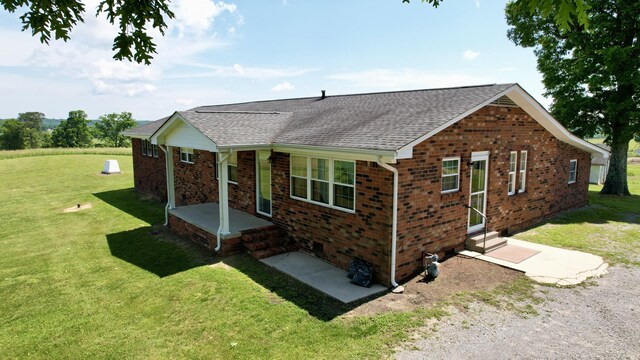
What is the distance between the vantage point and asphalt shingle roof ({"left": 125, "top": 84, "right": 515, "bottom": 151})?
8.30 metres

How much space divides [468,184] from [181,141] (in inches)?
334

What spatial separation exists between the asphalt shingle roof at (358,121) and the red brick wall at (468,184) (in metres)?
0.55

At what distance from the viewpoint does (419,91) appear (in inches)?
484

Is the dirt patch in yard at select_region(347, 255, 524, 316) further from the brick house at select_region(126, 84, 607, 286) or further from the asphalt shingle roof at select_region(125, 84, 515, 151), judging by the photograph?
the asphalt shingle roof at select_region(125, 84, 515, 151)

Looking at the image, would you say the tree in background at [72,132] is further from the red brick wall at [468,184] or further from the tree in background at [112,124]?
the red brick wall at [468,184]

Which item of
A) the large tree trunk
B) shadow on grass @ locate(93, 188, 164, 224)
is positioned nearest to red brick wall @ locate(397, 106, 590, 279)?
the large tree trunk

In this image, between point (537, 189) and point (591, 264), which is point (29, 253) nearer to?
point (591, 264)

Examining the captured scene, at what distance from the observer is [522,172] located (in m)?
12.2

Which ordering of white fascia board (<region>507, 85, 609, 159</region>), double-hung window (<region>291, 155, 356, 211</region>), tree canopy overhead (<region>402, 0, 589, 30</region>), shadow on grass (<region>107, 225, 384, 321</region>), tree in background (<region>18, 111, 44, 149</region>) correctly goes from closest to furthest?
1. tree canopy overhead (<region>402, 0, 589, 30</region>)
2. shadow on grass (<region>107, 225, 384, 321</region>)
3. double-hung window (<region>291, 155, 356, 211</region>)
4. white fascia board (<region>507, 85, 609, 159</region>)
5. tree in background (<region>18, 111, 44, 149</region>)

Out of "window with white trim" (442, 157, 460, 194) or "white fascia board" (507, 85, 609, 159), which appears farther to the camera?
"white fascia board" (507, 85, 609, 159)

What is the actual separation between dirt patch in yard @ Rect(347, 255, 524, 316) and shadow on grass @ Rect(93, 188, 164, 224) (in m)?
10.2

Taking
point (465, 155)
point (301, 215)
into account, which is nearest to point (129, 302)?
point (301, 215)

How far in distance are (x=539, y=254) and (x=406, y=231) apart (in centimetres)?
424

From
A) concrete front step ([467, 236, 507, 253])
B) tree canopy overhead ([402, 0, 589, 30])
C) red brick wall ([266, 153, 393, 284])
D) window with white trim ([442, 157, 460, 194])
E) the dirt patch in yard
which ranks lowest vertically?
the dirt patch in yard
